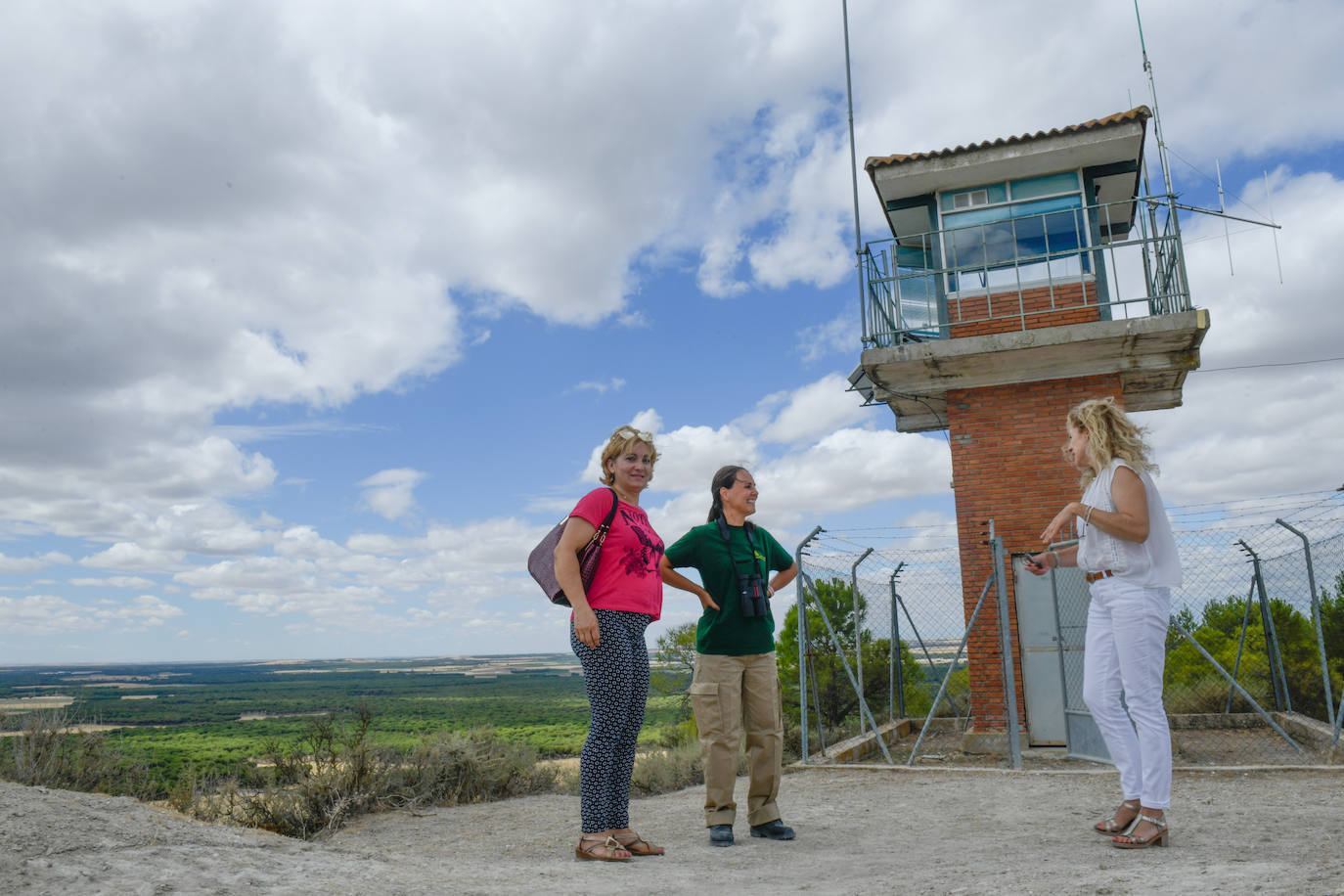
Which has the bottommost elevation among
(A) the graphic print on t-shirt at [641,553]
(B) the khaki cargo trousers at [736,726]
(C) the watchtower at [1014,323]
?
(B) the khaki cargo trousers at [736,726]

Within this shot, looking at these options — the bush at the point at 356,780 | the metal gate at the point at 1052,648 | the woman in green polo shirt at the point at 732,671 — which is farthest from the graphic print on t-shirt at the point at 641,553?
the metal gate at the point at 1052,648

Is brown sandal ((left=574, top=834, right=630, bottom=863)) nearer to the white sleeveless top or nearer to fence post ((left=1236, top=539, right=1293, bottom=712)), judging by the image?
the white sleeveless top

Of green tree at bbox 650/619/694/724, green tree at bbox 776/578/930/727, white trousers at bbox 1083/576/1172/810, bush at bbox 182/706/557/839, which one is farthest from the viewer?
green tree at bbox 650/619/694/724

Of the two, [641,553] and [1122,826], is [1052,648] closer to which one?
[1122,826]

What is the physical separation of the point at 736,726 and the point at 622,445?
5.34 feet

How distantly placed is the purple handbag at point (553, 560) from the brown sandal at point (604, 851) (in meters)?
1.13

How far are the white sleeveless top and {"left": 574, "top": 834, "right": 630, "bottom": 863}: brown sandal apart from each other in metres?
2.55

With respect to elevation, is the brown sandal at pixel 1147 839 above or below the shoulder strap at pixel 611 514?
below

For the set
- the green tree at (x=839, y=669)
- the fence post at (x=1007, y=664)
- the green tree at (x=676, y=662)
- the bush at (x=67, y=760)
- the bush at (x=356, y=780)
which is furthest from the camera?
the green tree at (x=676, y=662)

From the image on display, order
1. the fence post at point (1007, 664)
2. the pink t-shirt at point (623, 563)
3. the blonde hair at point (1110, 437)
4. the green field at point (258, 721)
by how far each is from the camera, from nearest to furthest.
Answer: the blonde hair at point (1110, 437) → the pink t-shirt at point (623, 563) → the green field at point (258, 721) → the fence post at point (1007, 664)

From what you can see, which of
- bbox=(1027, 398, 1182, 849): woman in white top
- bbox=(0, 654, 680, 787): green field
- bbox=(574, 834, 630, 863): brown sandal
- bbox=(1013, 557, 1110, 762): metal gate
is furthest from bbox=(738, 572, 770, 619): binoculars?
bbox=(1013, 557, 1110, 762): metal gate

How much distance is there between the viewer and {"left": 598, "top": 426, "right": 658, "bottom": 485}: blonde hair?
457 centimetres

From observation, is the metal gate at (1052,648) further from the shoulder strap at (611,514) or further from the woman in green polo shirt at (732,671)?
the shoulder strap at (611,514)

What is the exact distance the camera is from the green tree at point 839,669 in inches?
543
